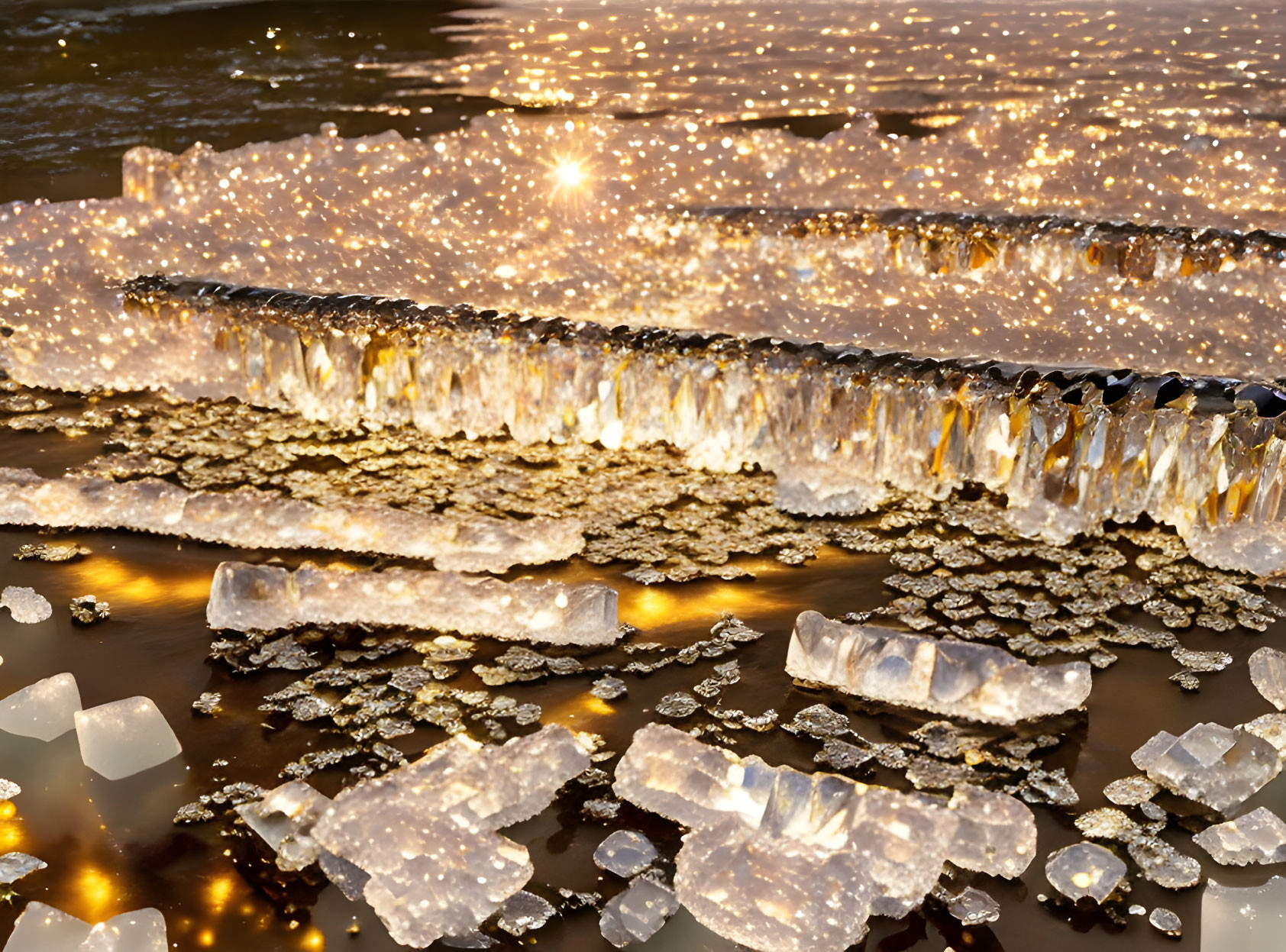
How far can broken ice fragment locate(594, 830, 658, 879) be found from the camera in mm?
851

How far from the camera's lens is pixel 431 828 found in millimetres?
851

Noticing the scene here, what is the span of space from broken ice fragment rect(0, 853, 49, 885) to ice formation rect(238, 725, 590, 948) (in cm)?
15

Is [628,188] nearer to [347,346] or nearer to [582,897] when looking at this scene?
[347,346]

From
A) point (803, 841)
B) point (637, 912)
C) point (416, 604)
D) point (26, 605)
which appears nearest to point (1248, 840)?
point (803, 841)

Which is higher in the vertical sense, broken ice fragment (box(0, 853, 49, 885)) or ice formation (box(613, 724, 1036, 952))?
ice formation (box(613, 724, 1036, 952))

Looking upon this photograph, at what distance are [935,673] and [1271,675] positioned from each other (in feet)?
1.02

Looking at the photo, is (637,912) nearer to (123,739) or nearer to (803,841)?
(803,841)

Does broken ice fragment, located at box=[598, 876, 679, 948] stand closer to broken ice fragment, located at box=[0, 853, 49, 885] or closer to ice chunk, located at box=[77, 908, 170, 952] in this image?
ice chunk, located at box=[77, 908, 170, 952]

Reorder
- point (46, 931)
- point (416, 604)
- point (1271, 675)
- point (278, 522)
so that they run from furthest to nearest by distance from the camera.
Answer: point (278, 522) < point (416, 604) < point (1271, 675) < point (46, 931)

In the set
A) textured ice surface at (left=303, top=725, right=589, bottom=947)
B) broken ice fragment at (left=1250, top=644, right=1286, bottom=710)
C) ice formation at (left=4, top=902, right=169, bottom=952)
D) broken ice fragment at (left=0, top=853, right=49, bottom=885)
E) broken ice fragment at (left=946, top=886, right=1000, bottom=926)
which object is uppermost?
broken ice fragment at (left=1250, top=644, right=1286, bottom=710)

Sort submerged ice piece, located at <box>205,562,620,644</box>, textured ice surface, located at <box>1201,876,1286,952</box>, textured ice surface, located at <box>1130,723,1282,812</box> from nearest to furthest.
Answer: textured ice surface, located at <box>1201,876,1286,952</box>
textured ice surface, located at <box>1130,723,1282,812</box>
submerged ice piece, located at <box>205,562,620,644</box>

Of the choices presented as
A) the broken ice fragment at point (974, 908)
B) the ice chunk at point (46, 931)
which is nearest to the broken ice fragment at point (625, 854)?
the broken ice fragment at point (974, 908)

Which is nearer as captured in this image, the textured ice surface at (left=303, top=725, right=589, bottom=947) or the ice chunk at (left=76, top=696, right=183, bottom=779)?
the textured ice surface at (left=303, top=725, right=589, bottom=947)

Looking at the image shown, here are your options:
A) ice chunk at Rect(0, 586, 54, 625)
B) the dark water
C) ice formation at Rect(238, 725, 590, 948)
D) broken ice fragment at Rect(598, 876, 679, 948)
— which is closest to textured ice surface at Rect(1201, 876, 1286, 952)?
the dark water
